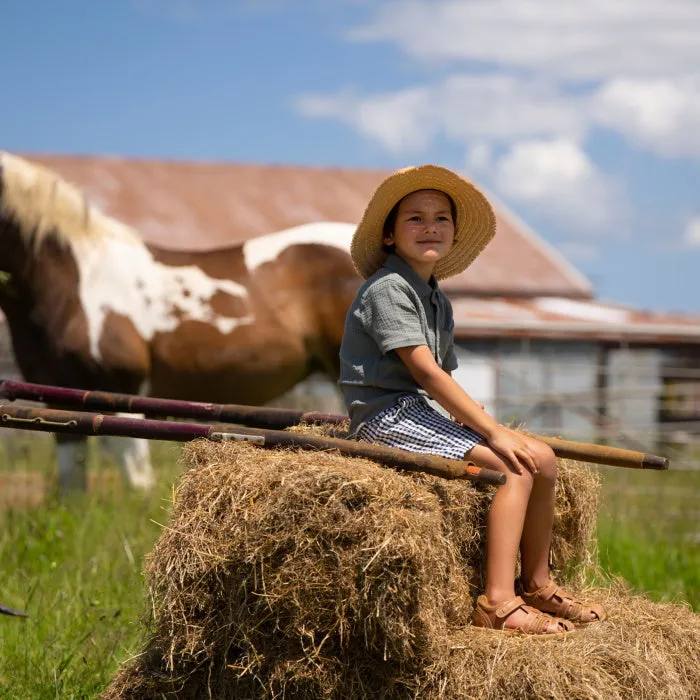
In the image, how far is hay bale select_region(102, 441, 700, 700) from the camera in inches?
99.5

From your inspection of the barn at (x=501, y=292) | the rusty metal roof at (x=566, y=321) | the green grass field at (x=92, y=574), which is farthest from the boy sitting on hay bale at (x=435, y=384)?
the rusty metal roof at (x=566, y=321)

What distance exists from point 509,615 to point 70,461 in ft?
14.2

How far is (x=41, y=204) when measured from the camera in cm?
651

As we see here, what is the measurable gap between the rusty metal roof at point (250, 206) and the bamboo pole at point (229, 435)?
579 inches

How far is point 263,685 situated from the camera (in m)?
2.65

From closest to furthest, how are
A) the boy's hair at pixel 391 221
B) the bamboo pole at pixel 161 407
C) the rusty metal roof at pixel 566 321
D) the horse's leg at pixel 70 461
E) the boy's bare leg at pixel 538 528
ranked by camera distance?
the boy's bare leg at pixel 538 528
the boy's hair at pixel 391 221
the bamboo pole at pixel 161 407
the horse's leg at pixel 70 461
the rusty metal roof at pixel 566 321

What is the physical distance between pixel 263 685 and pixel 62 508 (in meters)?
3.04

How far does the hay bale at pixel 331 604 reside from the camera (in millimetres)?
2527

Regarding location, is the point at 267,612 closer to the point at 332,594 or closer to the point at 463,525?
the point at 332,594

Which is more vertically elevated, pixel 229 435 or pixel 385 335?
pixel 385 335

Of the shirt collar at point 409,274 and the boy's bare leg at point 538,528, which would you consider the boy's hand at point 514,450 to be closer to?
the boy's bare leg at point 538,528

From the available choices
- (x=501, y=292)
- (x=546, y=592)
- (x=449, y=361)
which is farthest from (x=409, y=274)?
(x=501, y=292)

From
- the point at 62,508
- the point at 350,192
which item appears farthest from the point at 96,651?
the point at 350,192

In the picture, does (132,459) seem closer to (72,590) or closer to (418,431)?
(72,590)
